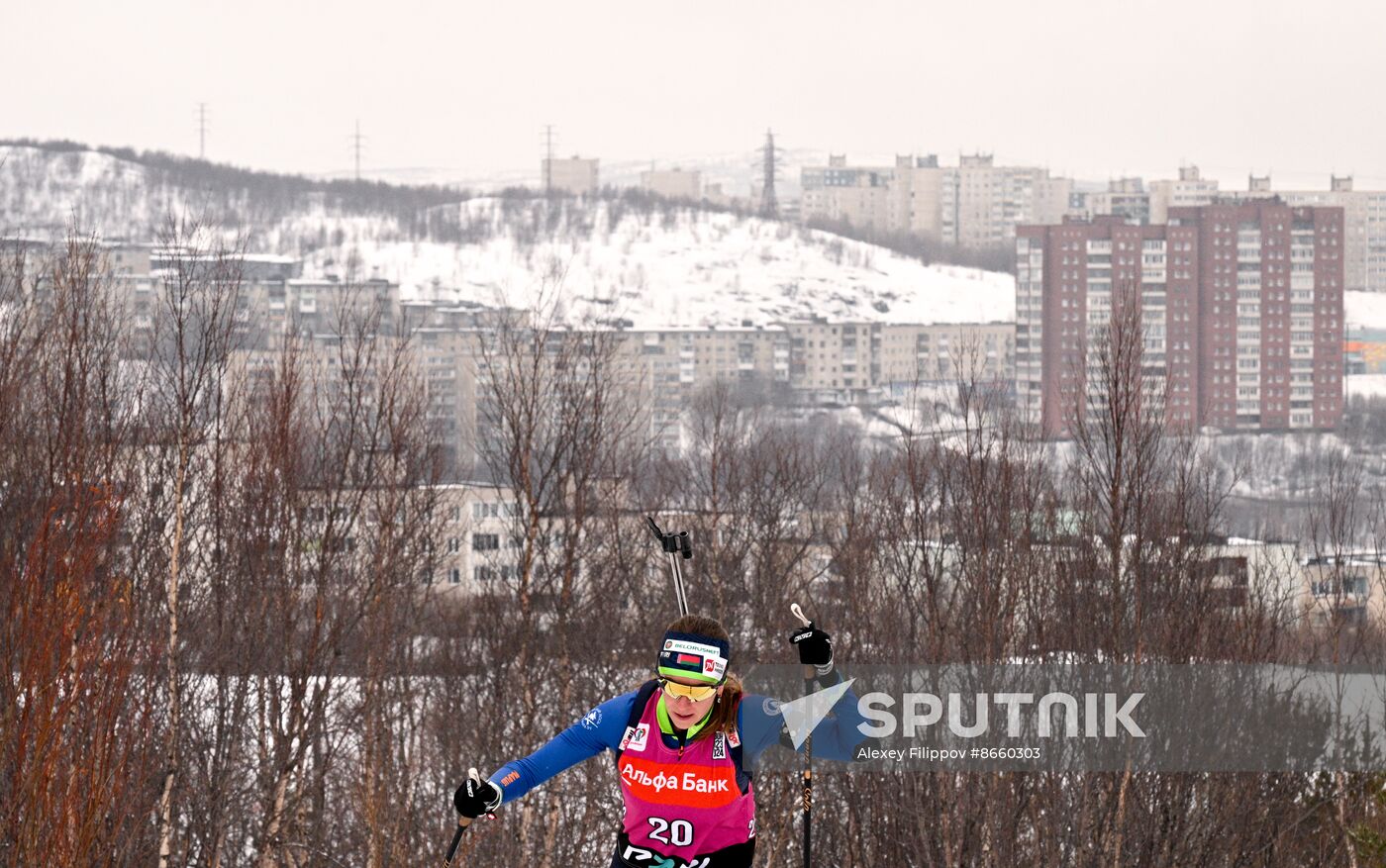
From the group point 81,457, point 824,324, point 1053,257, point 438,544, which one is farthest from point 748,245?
point 81,457

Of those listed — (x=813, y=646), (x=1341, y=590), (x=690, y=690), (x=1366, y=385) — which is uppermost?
(x=813, y=646)

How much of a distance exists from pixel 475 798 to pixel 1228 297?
114865mm

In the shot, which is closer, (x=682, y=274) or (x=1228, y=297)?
(x=1228, y=297)

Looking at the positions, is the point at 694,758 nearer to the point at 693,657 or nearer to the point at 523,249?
the point at 693,657

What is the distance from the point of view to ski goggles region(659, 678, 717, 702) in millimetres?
4617

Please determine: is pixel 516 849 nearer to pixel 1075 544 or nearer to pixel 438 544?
pixel 1075 544

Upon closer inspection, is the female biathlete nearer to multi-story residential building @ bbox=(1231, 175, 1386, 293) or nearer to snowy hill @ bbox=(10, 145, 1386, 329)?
snowy hill @ bbox=(10, 145, 1386, 329)

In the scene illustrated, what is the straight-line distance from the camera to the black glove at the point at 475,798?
449 cm

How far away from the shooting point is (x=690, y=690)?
462cm

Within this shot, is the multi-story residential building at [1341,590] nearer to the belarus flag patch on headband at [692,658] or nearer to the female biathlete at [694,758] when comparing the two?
the female biathlete at [694,758]

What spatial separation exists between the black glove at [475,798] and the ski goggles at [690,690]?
568 mm

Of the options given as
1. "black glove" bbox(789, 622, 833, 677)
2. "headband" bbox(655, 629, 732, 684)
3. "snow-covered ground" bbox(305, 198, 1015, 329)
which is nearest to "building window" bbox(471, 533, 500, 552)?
"headband" bbox(655, 629, 732, 684)

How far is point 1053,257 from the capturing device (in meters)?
117

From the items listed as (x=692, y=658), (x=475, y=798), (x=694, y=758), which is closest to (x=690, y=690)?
(x=692, y=658)
